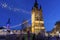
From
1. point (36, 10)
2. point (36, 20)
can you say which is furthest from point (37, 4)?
point (36, 20)

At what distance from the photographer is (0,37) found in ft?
51.0

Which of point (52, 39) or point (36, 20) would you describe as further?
point (36, 20)

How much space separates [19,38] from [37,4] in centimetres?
2508

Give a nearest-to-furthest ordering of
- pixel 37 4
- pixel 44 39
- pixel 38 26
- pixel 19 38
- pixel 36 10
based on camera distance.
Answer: pixel 19 38
pixel 44 39
pixel 38 26
pixel 36 10
pixel 37 4

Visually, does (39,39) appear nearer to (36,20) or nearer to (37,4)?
(36,20)

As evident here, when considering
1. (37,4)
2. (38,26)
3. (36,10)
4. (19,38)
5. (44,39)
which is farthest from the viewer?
(37,4)

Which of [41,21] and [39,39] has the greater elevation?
[41,21]

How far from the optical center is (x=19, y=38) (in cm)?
1506

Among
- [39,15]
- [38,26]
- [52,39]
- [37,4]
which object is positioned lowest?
[52,39]

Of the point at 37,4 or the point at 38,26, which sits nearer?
the point at 38,26

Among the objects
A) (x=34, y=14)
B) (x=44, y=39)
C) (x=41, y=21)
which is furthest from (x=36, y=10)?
(x=44, y=39)

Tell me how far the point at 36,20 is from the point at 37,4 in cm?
585

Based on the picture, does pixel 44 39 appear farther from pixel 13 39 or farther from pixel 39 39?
pixel 13 39

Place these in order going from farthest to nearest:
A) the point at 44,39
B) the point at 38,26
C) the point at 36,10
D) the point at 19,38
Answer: the point at 36,10 → the point at 38,26 → the point at 44,39 → the point at 19,38
